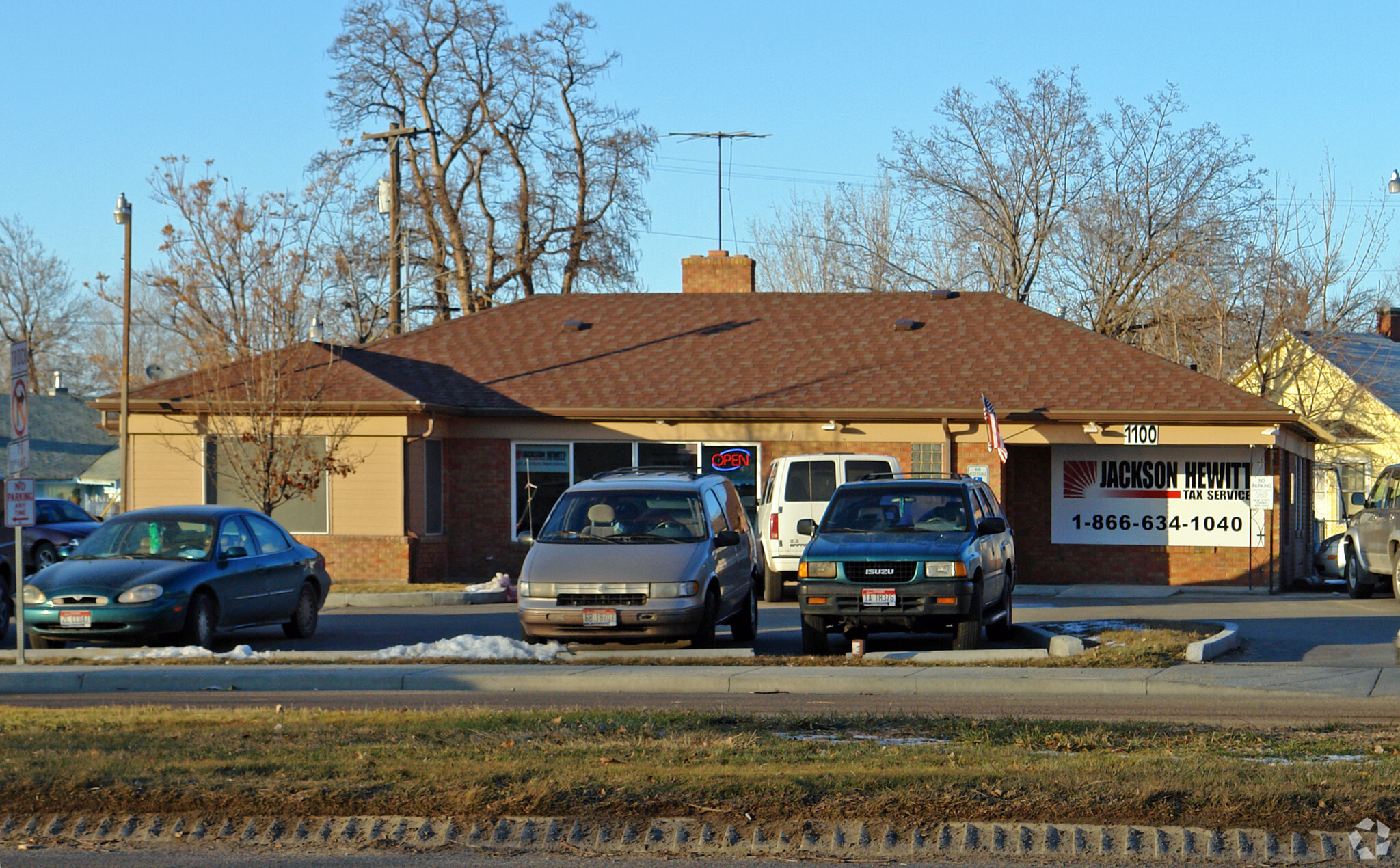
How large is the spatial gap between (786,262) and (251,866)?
153 feet

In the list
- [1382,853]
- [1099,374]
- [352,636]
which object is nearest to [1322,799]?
[1382,853]

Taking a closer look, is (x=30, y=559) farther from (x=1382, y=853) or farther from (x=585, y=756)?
(x=1382, y=853)

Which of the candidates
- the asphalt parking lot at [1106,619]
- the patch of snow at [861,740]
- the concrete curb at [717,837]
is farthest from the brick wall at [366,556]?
the concrete curb at [717,837]

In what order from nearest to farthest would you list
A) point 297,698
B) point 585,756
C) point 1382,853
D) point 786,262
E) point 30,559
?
point 1382,853, point 585,756, point 297,698, point 30,559, point 786,262

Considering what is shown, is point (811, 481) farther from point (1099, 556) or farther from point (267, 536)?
point (267, 536)

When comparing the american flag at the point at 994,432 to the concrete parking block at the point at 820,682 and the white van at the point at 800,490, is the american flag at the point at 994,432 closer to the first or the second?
the white van at the point at 800,490

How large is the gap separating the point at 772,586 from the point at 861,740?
13.4 metres

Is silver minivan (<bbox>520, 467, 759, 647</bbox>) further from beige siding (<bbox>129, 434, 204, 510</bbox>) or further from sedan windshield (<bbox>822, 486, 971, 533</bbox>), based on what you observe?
beige siding (<bbox>129, 434, 204, 510</bbox>)

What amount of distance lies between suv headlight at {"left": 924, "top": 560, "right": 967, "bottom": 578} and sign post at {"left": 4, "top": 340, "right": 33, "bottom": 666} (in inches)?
328

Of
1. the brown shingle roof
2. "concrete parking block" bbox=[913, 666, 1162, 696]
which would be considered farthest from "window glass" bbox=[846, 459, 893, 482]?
"concrete parking block" bbox=[913, 666, 1162, 696]

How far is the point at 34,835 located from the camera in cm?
700

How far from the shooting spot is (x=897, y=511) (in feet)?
52.1

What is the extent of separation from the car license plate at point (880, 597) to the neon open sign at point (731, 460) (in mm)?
12044

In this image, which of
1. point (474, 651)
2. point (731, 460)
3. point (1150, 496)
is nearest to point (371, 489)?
point (731, 460)
